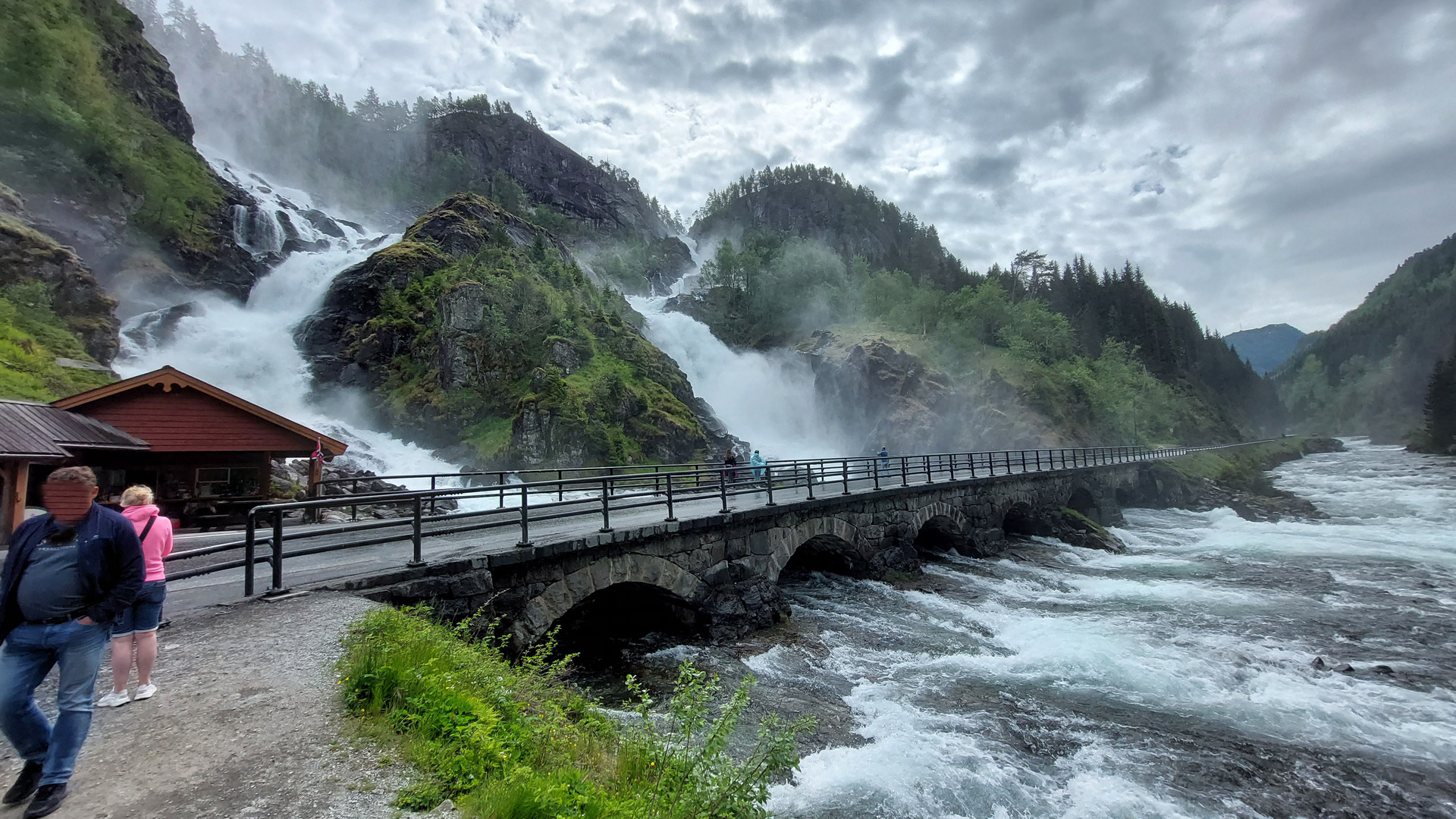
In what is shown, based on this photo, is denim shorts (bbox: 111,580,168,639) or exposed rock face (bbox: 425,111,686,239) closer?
denim shorts (bbox: 111,580,168,639)

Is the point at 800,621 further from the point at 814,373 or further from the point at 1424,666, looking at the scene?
the point at 814,373

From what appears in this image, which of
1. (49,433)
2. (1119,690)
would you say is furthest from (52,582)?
(49,433)

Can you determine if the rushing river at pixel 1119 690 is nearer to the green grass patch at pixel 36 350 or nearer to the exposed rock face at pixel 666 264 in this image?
the green grass patch at pixel 36 350

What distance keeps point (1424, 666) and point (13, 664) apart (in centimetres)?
1887

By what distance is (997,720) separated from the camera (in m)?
8.97

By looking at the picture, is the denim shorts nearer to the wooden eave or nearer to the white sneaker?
the white sneaker

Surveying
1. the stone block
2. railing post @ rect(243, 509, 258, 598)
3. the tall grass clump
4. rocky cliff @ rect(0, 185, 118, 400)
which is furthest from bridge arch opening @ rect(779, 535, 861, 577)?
rocky cliff @ rect(0, 185, 118, 400)

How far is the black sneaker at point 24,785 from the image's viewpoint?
3201 mm

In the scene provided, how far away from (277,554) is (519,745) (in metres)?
4.62

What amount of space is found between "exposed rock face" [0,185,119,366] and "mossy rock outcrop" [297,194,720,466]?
10286 mm

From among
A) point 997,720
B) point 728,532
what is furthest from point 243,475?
point 997,720

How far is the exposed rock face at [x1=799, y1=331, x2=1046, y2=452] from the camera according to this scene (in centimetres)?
5228

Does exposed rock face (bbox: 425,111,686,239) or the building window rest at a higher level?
exposed rock face (bbox: 425,111,686,239)

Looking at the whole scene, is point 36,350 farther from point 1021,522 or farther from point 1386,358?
point 1386,358
